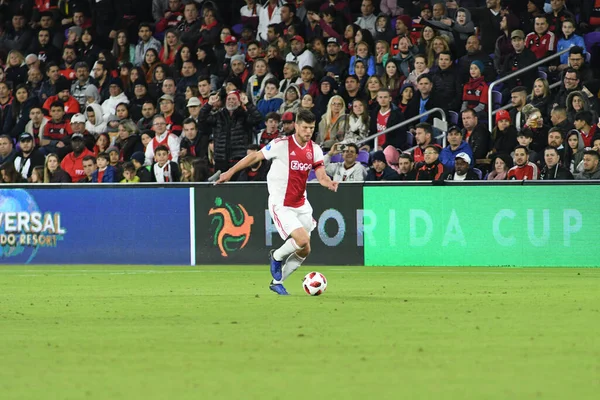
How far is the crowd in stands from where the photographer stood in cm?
2012

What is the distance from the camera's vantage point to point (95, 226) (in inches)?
858

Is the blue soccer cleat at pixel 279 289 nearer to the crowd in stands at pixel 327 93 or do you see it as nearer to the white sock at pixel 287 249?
the white sock at pixel 287 249

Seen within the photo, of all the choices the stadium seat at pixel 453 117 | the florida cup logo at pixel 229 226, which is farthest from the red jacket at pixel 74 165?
the stadium seat at pixel 453 117

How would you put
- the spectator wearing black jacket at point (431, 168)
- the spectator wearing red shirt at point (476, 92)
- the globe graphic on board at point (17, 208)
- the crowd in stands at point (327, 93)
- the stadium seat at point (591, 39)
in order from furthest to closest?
the globe graphic on board at point (17, 208) → the stadium seat at point (591, 39) → the spectator wearing red shirt at point (476, 92) → the crowd in stands at point (327, 93) → the spectator wearing black jacket at point (431, 168)

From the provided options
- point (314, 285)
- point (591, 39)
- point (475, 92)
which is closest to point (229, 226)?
point (475, 92)

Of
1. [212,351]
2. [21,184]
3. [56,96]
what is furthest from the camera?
[56,96]

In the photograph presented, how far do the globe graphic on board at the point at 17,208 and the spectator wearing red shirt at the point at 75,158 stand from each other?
66.2 inches

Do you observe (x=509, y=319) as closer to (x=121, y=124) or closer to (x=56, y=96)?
(x=121, y=124)

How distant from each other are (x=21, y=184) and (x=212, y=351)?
14.6m

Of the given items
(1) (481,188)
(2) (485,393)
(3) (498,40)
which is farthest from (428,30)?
(2) (485,393)

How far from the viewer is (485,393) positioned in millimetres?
6297

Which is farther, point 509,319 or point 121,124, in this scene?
point 121,124

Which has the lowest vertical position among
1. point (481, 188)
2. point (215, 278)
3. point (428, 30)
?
point (215, 278)

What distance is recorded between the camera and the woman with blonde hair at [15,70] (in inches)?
1097
